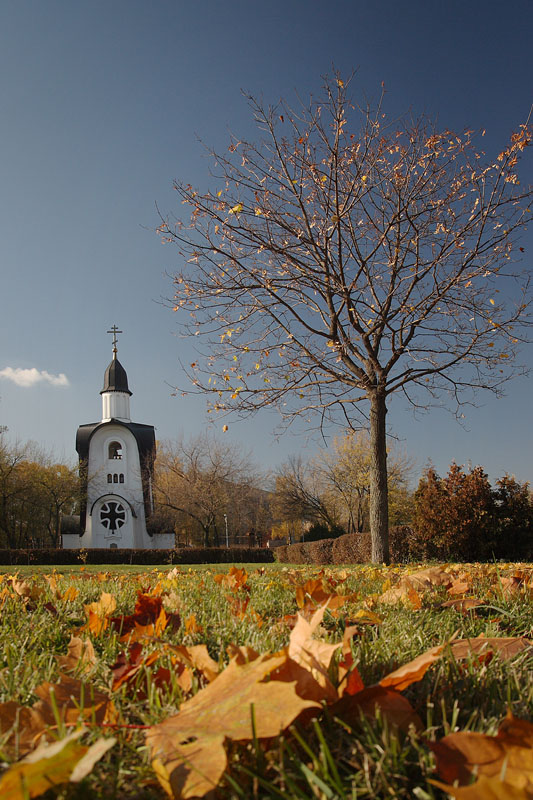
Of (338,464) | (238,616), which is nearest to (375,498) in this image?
(238,616)

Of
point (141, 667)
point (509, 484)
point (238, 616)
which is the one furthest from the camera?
point (509, 484)

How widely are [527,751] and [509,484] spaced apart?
12862 mm

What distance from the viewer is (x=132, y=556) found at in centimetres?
2314

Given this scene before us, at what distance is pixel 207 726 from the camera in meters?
0.70

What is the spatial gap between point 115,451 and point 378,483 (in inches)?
1497

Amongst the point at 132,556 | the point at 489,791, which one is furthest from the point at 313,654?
the point at 132,556

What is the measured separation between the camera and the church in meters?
41.2

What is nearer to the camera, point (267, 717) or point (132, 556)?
point (267, 717)

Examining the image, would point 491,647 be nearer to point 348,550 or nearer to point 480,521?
point 480,521

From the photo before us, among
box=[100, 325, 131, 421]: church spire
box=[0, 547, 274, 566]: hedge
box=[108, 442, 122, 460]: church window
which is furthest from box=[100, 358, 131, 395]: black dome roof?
box=[0, 547, 274, 566]: hedge

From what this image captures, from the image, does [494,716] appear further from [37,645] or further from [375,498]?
[375,498]

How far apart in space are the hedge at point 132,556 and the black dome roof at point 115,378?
22647 millimetres

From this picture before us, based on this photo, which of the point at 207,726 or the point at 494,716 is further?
the point at 494,716

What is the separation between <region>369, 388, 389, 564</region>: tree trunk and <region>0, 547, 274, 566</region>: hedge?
12.9 meters
